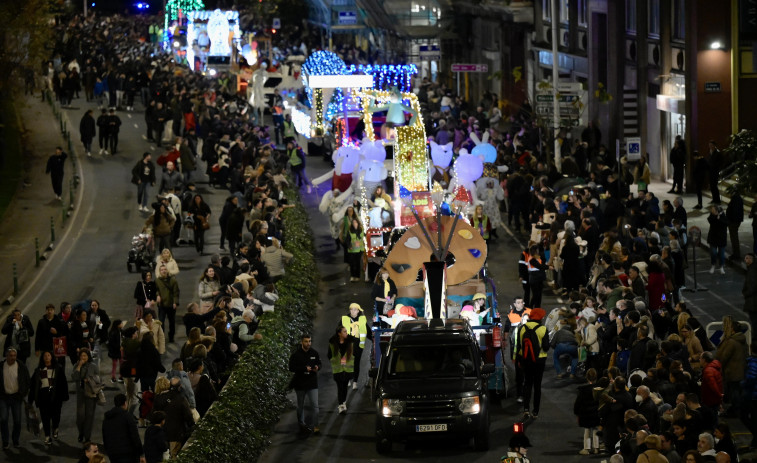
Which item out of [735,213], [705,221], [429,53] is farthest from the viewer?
[429,53]

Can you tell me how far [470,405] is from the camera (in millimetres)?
18266

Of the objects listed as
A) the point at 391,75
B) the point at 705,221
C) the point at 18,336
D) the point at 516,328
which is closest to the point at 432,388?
the point at 516,328

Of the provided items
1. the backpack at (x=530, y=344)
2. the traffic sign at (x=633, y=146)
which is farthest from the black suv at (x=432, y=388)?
the traffic sign at (x=633, y=146)

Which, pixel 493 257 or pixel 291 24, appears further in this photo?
pixel 291 24

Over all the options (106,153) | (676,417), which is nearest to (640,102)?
(106,153)

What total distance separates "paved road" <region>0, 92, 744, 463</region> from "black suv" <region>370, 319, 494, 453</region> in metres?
0.45

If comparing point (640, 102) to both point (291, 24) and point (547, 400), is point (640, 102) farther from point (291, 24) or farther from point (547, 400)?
point (291, 24)

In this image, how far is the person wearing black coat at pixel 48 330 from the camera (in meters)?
22.7

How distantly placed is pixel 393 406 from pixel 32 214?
72.6 ft

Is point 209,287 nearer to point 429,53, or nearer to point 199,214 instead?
point 199,214

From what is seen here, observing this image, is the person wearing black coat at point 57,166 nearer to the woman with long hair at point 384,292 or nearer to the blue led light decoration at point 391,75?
the blue led light decoration at point 391,75

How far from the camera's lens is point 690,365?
60.7ft

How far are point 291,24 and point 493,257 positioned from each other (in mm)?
65554

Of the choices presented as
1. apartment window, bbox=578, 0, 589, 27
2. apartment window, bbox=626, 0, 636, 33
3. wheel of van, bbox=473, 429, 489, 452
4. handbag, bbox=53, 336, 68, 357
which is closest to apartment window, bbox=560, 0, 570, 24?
apartment window, bbox=578, 0, 589, 27
